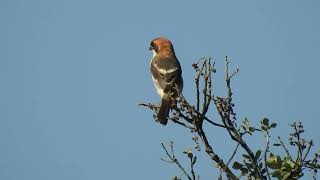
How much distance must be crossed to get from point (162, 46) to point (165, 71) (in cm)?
145

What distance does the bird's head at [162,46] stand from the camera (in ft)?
41.8

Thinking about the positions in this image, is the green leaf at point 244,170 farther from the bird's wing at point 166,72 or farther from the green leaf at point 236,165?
the bird's wing at point 166,72

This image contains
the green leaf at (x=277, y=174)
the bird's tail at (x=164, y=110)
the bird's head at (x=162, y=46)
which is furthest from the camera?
the bird's head at (x=162, y=46)

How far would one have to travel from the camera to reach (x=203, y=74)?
24.1 feet

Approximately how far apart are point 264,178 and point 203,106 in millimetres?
1467

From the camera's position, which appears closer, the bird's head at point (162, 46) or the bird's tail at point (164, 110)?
the bird's tail at point (164, 110)


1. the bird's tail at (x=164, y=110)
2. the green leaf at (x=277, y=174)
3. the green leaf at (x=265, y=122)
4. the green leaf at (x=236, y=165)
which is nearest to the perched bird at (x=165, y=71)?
the bird's tail at (x=164, y=110)

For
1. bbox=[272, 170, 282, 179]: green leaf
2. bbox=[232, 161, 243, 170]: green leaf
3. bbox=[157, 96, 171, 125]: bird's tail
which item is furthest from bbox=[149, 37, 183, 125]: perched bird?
Answer: bbox=[272, 170, 282, 179]: green leaf

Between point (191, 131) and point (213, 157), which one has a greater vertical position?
point (191, 131)

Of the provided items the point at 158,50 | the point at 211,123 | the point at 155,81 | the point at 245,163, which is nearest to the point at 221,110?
the point at 211,123

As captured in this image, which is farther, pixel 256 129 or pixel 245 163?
pixel 256 129

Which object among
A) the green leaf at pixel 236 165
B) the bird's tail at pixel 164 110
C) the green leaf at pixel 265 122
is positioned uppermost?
the bird's tail at pixel 164 110

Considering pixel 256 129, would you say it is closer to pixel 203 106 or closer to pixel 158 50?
pixel 203 106

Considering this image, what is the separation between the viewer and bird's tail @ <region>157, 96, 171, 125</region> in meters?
8.77
